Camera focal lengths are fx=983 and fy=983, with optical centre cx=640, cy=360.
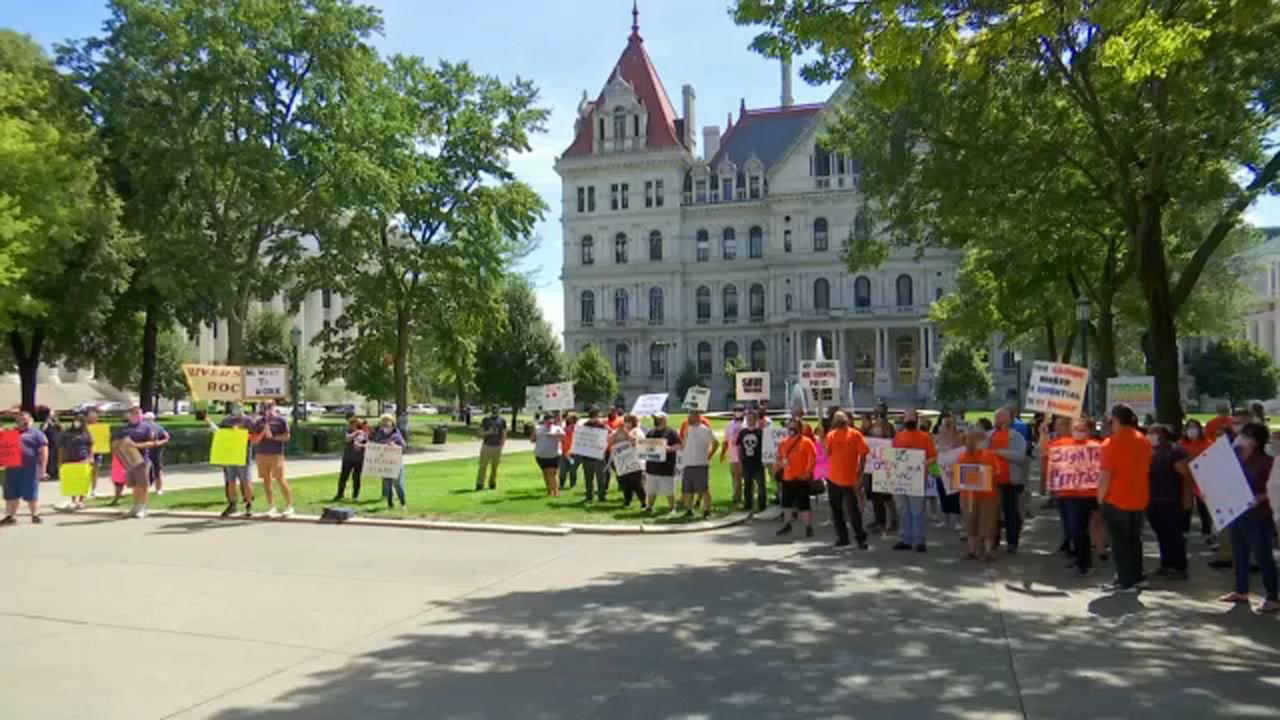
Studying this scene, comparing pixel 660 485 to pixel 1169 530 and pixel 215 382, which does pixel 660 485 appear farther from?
pixel 215 382

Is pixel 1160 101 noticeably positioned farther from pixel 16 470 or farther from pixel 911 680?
pixel 16 470

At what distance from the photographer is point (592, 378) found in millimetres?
60281

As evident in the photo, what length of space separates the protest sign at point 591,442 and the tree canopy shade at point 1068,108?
7689 mm

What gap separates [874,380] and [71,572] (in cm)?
7713

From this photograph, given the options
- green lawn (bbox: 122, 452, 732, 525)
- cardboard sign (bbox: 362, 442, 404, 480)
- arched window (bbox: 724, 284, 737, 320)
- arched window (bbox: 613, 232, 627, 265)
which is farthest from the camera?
arched window (bbox: 613, 232, 627, 265)

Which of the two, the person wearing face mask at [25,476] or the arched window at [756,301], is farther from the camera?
the arched window at [756,301]

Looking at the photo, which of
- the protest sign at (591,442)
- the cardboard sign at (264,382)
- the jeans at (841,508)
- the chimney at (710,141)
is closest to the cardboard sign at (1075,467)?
the jeans at (841,508)

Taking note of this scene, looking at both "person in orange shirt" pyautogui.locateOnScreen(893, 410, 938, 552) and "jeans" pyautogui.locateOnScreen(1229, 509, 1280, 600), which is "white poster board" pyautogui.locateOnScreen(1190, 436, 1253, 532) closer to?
"jeans" pyautogui.locateOnScreen(1229, 509, 1280, 600)

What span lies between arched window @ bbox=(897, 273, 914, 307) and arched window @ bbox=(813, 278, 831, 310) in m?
5.99

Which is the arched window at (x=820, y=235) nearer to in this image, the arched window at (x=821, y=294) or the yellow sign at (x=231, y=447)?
the arched window at (x=821, y=294)

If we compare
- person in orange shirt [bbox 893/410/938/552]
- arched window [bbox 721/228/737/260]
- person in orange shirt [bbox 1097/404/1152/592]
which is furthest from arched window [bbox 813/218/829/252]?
person in orange shirt [bbox 1097/404/1152/592]

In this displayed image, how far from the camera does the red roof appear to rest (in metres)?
89.9

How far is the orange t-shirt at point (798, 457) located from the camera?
1445 centimetres

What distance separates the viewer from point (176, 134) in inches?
1399
